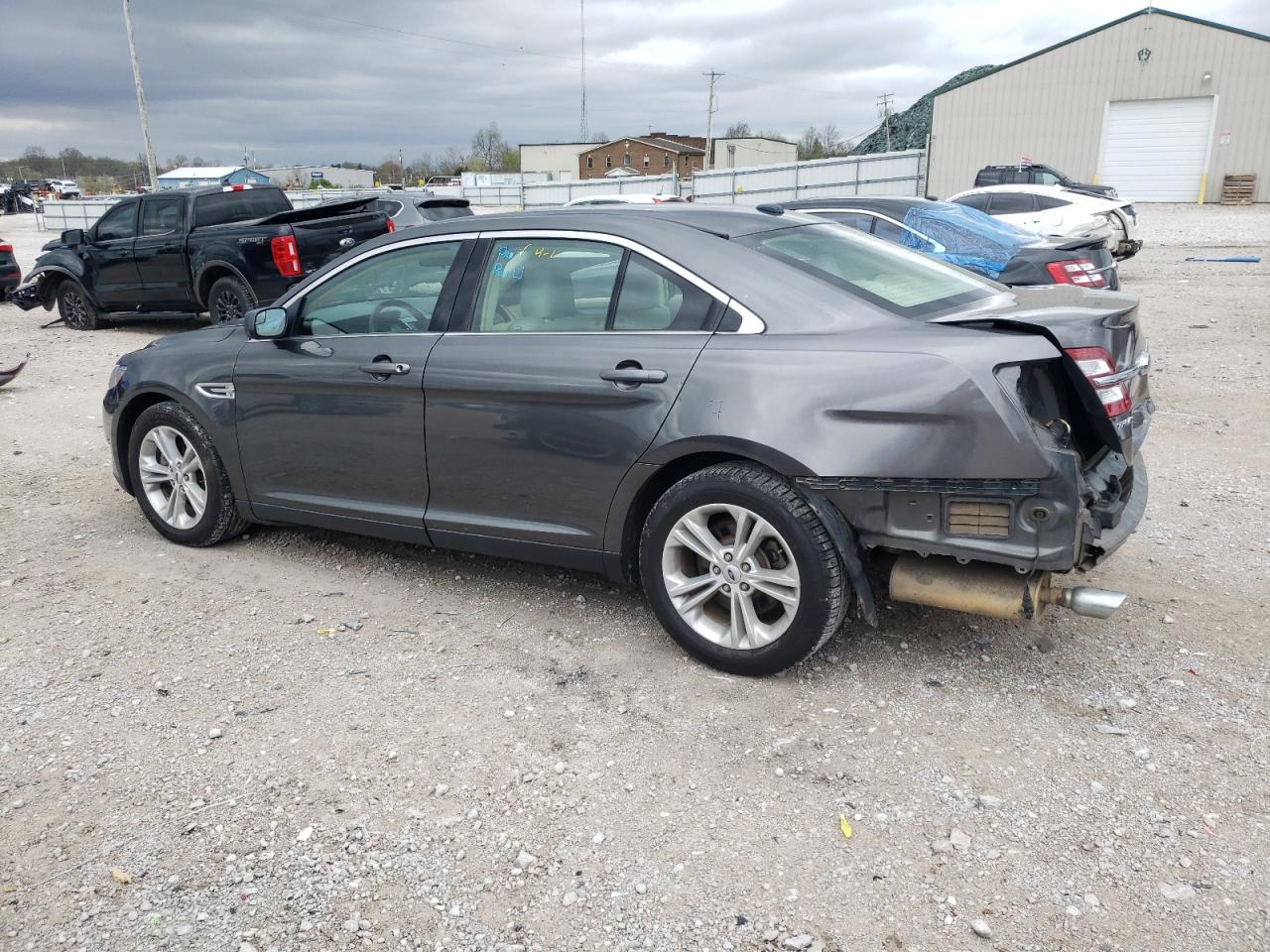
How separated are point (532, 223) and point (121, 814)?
2598 mm

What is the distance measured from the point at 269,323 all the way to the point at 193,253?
7.99m

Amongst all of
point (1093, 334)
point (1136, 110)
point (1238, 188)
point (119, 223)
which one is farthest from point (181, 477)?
point (1136, 110)

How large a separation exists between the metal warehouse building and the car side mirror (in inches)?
1363

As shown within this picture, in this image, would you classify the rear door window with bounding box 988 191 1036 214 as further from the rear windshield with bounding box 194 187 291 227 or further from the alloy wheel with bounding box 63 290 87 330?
the alloy wheel with bounding box 63 290 87 330

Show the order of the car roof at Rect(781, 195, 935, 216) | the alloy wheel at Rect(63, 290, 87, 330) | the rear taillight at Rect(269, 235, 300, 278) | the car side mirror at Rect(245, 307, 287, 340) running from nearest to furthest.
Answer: the car side mirror at Rect(245, 307, 287, 340) < the car roof at Rect(781, 195, 935, 216) < the rear taillight at Rect(269, 235, 300, 278) < the alloy wheel at Rect(63, 290, 87, 330)

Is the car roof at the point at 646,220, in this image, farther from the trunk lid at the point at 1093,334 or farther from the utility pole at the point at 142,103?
the utility pole at the point at 142,103

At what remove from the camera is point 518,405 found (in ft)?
12.8

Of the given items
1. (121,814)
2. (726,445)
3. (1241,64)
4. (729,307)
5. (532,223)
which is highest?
(1241,64)

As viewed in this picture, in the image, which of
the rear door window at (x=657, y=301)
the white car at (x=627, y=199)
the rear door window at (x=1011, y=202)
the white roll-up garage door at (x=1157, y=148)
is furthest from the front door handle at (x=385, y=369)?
the white roll-up garage door at (x=1157, y=148)

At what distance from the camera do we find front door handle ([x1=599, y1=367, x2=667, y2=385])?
140 inches

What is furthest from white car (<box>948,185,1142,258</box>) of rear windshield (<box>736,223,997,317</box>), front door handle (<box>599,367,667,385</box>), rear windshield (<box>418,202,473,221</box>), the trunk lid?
front door handle (<box>599,367,667,385</box>)

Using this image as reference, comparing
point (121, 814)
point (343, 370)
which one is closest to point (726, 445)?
point (343, 370)

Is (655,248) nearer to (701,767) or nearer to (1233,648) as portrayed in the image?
(701,767)

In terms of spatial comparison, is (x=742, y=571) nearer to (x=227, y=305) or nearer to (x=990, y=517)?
(x=990, y=517)
